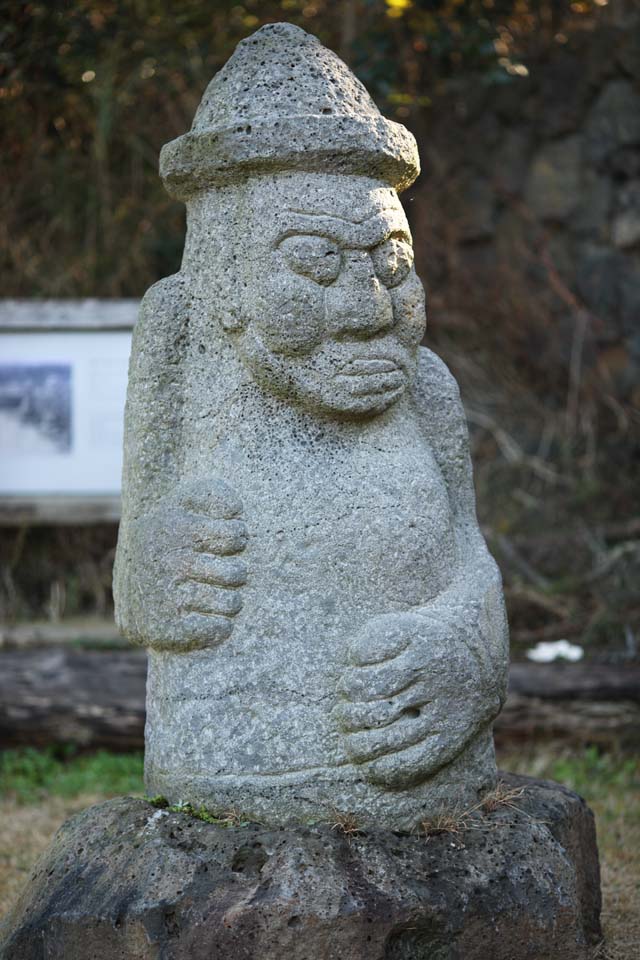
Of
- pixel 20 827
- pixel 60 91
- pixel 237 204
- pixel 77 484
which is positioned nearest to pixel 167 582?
pixel 237 204

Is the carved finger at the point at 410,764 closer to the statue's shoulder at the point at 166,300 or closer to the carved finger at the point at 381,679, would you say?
the carved finger at the point at 381,679

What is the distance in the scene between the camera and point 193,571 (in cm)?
273

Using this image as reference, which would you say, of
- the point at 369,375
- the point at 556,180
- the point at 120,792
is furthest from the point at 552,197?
the point at 369,375

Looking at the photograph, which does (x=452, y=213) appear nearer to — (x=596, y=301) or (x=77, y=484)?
(x=596, y=301)

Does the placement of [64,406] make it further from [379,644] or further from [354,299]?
[379,644]

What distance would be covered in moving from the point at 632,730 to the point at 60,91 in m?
4.36

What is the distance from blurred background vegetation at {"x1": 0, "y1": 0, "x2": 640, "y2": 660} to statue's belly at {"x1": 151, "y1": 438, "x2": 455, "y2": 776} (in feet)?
11.8

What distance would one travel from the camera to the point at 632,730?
16.2 feet

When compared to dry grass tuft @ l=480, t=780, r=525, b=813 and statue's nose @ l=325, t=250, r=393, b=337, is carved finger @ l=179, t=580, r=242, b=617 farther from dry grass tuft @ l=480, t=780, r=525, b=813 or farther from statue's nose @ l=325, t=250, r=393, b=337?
dry grass tuft @ l=480, t=780, r=525, b=813

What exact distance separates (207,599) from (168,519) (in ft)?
0.69

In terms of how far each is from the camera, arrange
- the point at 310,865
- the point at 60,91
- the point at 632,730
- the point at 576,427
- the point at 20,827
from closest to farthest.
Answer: the point at 310,865, the point at 20,827, the point at 632,730, the point at 60,91, the point at 576,427

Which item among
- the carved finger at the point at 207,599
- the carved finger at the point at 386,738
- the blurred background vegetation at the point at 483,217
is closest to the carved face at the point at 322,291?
the carved finger at the point at 207,599

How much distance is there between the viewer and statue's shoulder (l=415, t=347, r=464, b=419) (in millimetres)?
3077

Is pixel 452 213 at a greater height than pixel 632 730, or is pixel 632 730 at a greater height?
pixel 452 213
